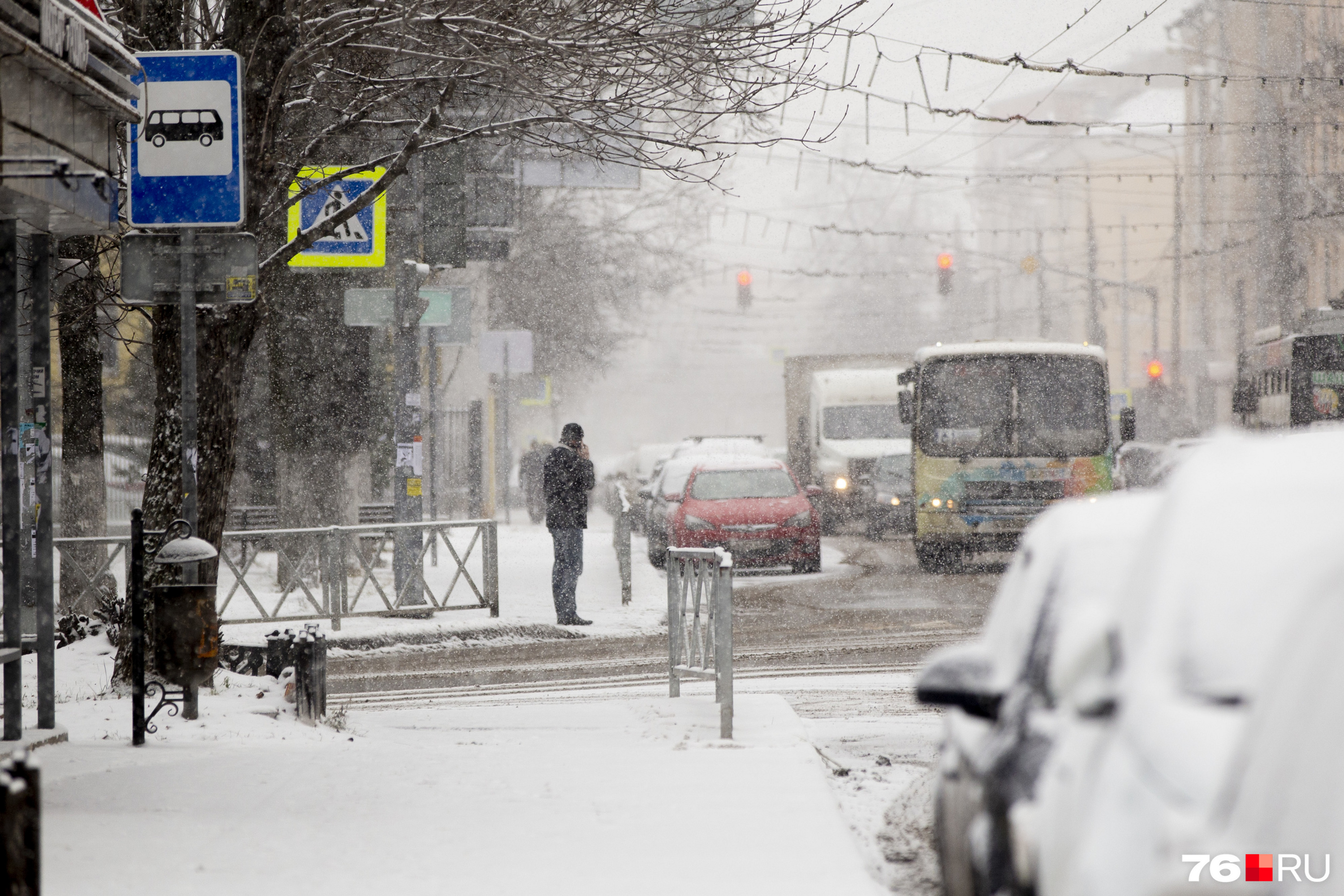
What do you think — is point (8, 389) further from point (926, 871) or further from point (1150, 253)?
point (1150, 253)

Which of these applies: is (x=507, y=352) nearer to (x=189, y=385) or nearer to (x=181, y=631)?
(x=189, y=385)

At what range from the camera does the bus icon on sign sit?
831 cm

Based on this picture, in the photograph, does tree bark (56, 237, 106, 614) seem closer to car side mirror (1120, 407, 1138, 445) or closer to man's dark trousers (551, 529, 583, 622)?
man's dark trousers (551, 529, 583, 622)

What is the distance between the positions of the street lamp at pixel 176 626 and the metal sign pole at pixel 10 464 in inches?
21.3

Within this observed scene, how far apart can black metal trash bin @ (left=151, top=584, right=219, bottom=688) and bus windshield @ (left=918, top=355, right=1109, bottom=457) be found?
14536 millimetres

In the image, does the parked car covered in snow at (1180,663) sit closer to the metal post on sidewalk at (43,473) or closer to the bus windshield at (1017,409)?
the metal post on sidewalk at (43,473)

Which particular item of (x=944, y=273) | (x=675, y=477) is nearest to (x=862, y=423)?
(x=944, y=273)

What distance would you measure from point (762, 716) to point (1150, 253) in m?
74.4

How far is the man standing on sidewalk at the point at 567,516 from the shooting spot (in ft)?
51.1

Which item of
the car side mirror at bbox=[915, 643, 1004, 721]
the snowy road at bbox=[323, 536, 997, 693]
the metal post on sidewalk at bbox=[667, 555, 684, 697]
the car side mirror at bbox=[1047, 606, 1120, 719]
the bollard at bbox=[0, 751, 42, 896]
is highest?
the car side mirror at bbox=[1047, 606, 1120, 719]

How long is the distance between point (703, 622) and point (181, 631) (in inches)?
124

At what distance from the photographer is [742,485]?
72.2 ft

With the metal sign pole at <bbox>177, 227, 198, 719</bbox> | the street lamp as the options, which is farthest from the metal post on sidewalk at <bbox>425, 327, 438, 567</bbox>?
the street lamp

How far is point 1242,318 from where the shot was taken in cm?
4206
